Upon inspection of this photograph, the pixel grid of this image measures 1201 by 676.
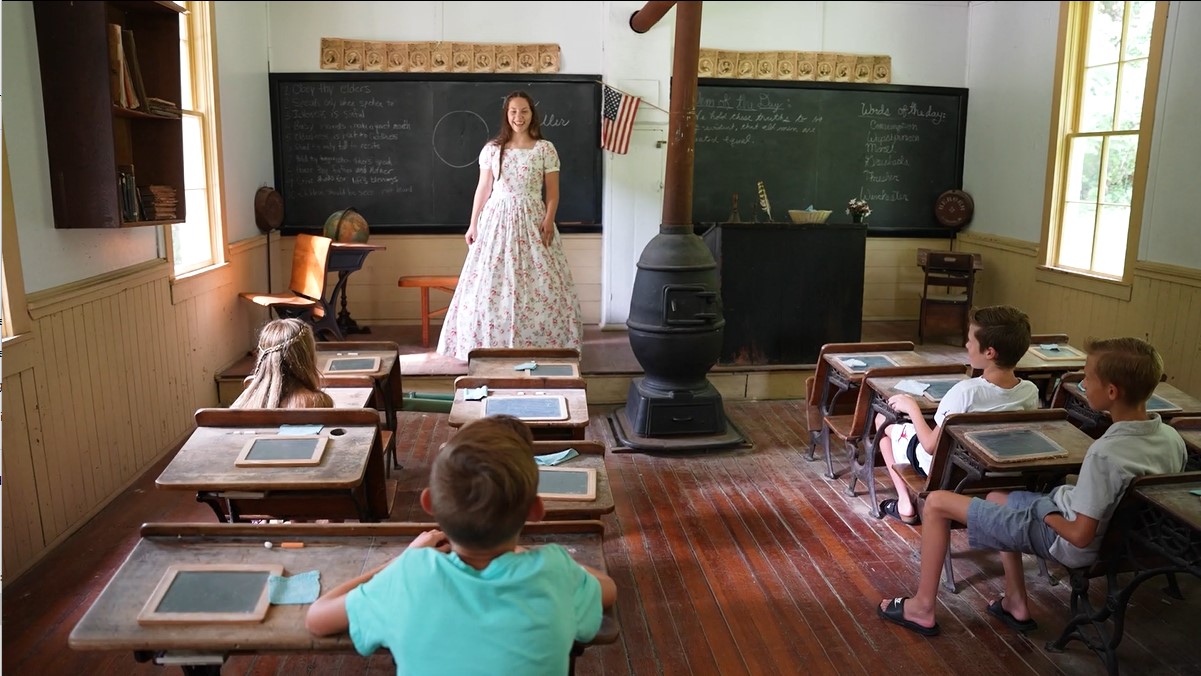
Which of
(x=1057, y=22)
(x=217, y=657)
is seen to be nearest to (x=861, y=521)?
(x=217, y=657)

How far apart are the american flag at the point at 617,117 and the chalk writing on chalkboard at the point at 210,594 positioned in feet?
16.8

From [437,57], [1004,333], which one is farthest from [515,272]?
[1004,333]

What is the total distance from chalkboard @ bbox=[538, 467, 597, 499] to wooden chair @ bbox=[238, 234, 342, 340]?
12.0ft

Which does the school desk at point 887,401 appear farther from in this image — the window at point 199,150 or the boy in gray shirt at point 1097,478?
the window at point 199,150

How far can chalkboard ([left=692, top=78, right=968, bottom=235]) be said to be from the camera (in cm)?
688

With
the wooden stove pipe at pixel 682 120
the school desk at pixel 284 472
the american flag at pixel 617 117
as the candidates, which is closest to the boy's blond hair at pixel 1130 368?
the school desk at pixel 284 472

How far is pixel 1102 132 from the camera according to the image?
18.5 feet

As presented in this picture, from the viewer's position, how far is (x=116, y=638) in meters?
1.56

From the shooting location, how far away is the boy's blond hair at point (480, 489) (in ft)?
4.78

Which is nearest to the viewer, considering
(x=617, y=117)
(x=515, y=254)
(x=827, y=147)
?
(x=515, y=254)

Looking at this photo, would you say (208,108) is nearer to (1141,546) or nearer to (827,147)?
(827,147)

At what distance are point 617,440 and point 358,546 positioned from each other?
3.02 metres

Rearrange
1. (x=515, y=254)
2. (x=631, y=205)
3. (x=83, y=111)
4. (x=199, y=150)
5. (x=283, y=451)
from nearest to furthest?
(x=283, y=451) < (x=83, y=111) < (x=199, y=150) < (x=515, y=254) < (x=631, y=205)

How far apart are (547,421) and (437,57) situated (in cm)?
451
